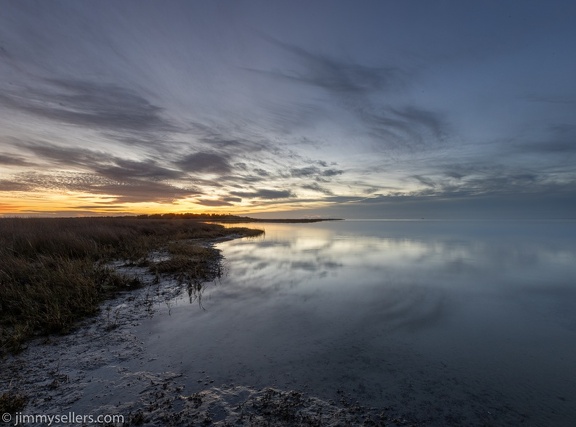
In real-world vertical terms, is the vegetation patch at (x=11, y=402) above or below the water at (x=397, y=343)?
above

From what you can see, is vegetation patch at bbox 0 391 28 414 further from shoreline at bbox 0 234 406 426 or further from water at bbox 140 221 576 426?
water at bbox 140 221 576 426

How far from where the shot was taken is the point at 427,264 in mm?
20703

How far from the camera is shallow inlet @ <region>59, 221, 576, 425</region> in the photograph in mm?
5332

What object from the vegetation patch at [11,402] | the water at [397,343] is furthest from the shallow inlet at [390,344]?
the vegetation patch at [11,402]

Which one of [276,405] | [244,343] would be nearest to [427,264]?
[244,343]

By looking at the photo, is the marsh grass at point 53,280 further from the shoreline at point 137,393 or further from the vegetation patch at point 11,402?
the vegetation patch at point 11,402

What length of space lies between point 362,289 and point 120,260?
15395mm

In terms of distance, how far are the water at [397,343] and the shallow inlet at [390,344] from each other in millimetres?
30

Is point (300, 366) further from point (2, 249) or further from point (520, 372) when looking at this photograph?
point (2, 249)

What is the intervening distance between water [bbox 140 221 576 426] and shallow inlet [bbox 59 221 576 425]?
1.2 inches

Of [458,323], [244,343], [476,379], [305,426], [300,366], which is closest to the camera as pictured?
[305,426]

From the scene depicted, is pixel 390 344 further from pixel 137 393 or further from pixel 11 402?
pixel 11 402

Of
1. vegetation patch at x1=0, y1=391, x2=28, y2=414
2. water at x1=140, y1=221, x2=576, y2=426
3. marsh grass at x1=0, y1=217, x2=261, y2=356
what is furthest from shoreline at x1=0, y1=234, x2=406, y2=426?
marsh grass at x1=0, y1=217, x2=261, y2=356

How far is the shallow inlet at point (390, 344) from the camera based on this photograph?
5.33 metres
